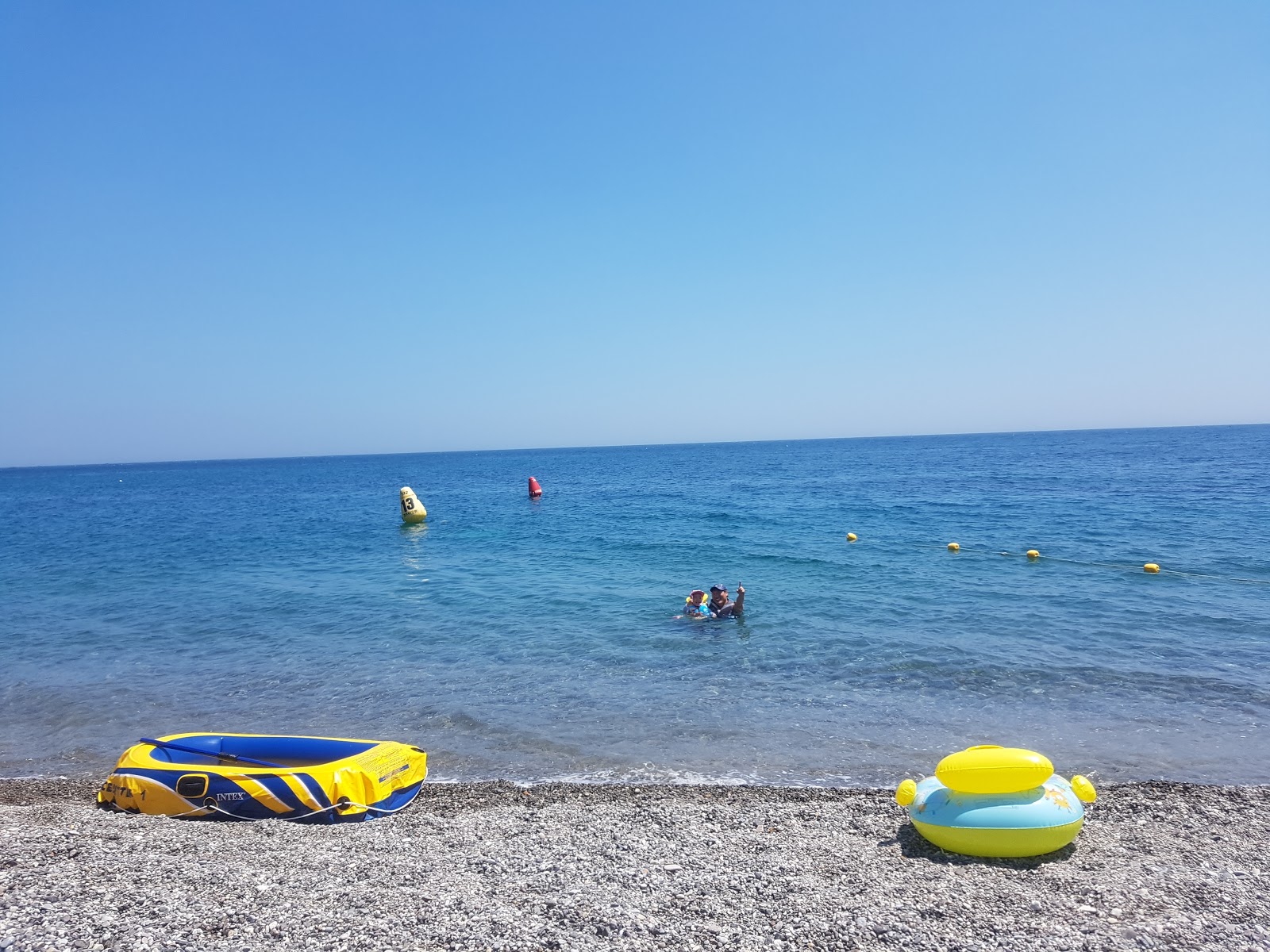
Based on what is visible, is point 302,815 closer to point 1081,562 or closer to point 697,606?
point 697,606

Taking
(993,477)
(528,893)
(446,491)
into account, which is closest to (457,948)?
(528,893)

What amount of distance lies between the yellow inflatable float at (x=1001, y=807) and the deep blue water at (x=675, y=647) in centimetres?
244

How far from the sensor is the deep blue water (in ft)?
36.2

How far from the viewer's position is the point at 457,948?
18.4 feet

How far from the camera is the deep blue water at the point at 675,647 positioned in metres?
11.0

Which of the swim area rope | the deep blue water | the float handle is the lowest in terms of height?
the deep blue water

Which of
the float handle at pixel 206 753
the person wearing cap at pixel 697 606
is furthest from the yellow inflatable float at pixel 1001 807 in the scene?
the person wearing cap at pixel 697 606

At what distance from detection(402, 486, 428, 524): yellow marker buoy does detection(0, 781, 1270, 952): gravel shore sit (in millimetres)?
32380

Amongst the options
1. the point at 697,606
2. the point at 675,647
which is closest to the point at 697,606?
the point at 697,606

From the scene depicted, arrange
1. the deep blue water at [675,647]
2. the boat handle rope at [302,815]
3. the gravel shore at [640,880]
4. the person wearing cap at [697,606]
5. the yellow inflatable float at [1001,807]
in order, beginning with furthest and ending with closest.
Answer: the person wearing cap at [697,606] < the deep blue water at [675,647] < the boat handle rope at [302,815] < the yellow inflatable float at [1001,807] < the gravel shore at [640,880]

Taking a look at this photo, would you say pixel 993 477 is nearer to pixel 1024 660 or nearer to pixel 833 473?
pixel 833 473

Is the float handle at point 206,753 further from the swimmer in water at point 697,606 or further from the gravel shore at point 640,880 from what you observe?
the swimmer in water at point 697,606

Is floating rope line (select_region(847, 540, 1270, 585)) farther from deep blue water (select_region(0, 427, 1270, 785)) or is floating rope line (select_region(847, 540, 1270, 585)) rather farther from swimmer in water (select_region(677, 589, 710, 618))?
swimmer in water (select_region(677, 589, 710, 618))

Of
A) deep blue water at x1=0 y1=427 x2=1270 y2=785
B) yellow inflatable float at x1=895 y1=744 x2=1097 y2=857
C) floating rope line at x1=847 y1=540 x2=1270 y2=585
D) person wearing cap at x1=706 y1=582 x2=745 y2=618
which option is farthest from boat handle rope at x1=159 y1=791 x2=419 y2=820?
floating rope line at x1=847 y1=540 x2=1270 y2=585
